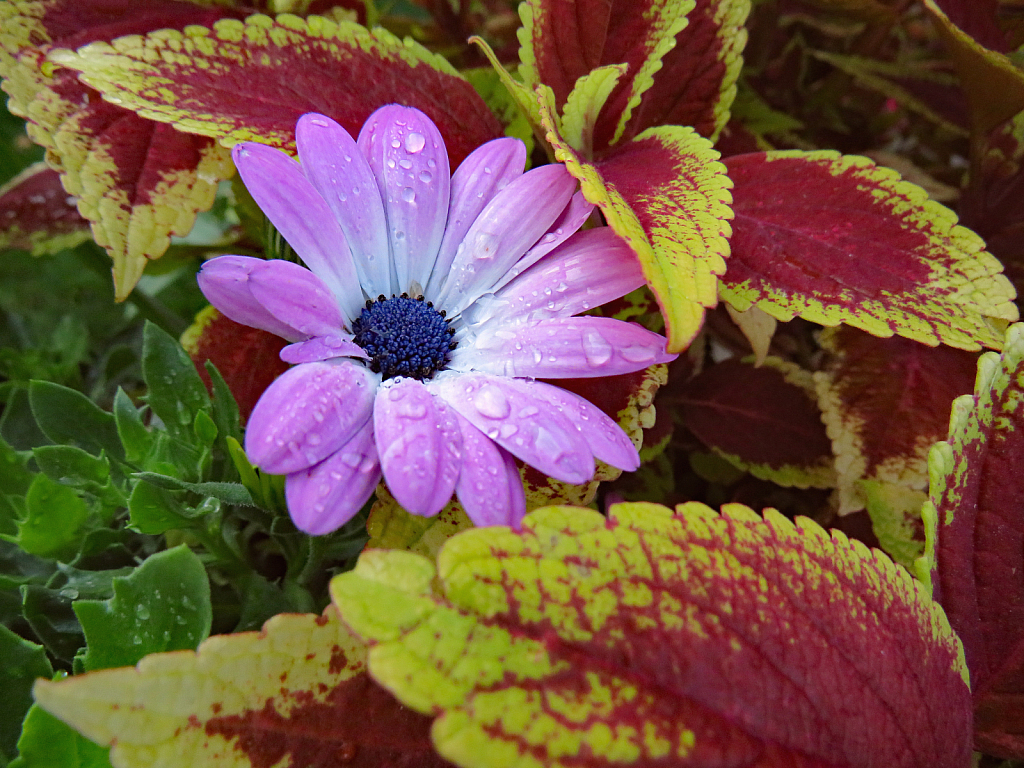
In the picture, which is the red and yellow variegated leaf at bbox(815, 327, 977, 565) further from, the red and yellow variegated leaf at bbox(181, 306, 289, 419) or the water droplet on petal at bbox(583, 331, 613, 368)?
the red and yellow variegated leaf at bbox(181, 306, 289, 419)

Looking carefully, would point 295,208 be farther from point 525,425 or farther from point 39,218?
point 39,218

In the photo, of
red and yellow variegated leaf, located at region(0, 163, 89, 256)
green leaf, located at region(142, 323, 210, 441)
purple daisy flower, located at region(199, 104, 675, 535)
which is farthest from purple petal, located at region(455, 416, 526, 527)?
red and yellow variegated leaf, located at region(0, 163, 89, 256)

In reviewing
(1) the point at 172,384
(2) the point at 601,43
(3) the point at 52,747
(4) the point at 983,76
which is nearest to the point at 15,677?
(3) the point at 52,747

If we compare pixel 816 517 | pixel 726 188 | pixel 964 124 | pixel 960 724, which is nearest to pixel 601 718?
pixel 960 724

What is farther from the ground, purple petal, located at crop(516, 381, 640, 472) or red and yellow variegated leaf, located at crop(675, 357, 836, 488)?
purple petal, located at crop(516, 381, 640, 472)

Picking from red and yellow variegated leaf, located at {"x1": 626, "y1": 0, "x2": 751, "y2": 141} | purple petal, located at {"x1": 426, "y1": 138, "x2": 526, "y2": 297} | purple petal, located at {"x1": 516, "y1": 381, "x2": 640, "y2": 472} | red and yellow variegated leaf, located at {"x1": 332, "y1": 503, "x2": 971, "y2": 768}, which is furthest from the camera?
red and yellow variegated leaf, located at {"x1": 626, "y1": 0, "x2": 751, "y2": 141}

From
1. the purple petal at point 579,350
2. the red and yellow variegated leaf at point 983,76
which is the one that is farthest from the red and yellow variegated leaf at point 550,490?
the red and yellow variegated leaf at point 983,76

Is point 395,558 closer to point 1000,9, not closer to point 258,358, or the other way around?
point 258,358
